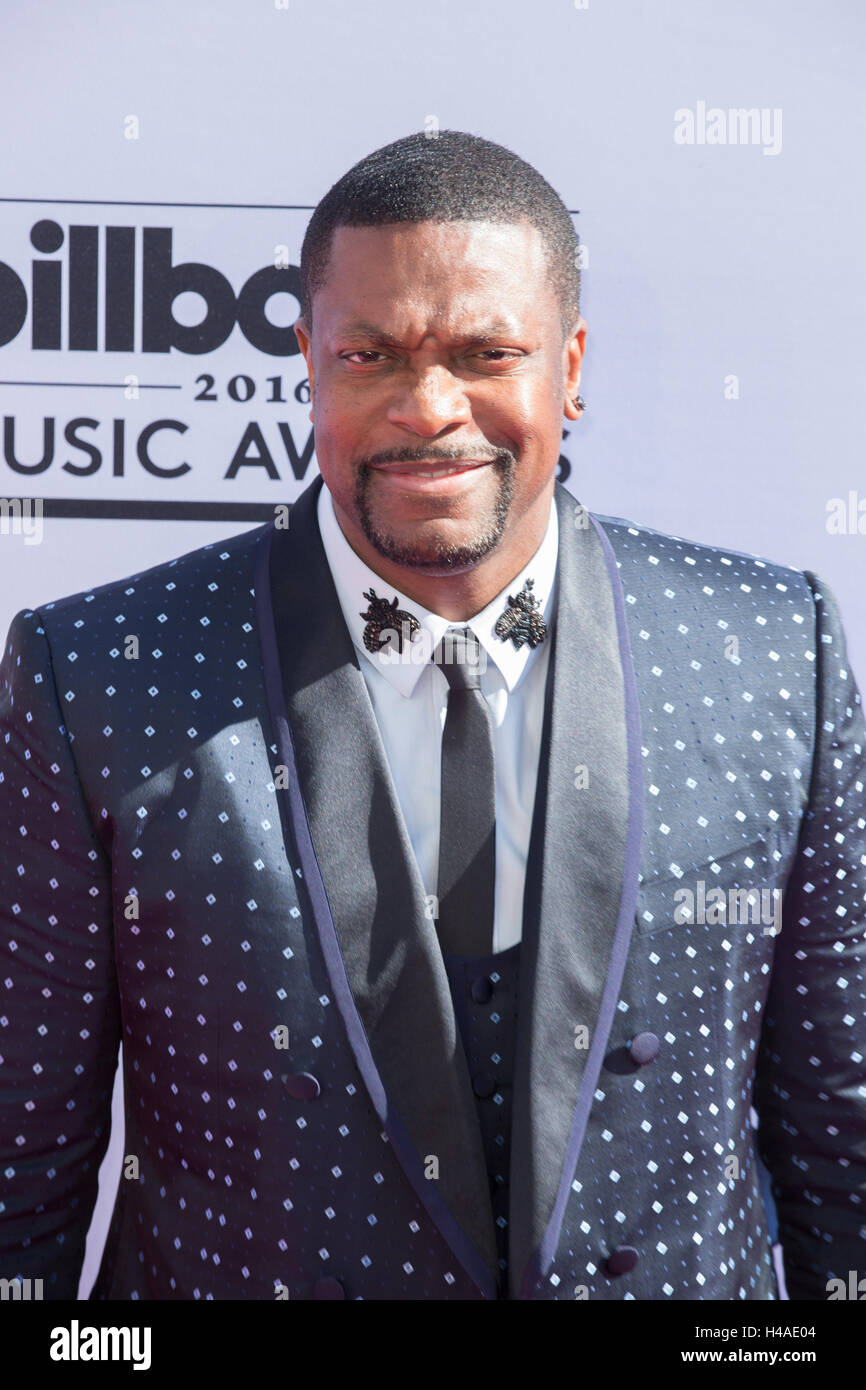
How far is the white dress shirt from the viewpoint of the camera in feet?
4.63

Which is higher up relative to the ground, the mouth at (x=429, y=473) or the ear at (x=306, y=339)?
the ear at (x=306, y=339)

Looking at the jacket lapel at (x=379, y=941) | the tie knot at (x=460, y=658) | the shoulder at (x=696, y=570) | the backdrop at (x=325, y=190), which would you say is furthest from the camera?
the backdrop at (x=325, y=190)

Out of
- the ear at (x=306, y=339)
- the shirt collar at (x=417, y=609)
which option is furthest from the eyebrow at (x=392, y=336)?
the shirt collar at (x=417, y=609)

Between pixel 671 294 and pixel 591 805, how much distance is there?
0.95 m

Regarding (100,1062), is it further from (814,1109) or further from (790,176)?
(790,176)

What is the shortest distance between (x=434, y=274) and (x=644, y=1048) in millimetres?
772

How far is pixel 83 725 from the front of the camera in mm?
1396

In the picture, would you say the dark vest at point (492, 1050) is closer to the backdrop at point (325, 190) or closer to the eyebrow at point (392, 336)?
the eyebrow at point (392, 336)

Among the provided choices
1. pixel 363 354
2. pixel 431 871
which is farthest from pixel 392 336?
pixel 431 871

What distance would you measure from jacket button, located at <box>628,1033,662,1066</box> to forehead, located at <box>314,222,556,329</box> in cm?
71

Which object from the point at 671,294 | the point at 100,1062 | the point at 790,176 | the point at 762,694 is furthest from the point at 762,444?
the point at 100,1062

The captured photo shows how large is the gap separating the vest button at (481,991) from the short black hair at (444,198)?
666 mm

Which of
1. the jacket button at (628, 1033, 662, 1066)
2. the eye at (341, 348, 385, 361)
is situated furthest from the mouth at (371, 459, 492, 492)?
the jacket button at (628, 1033, 662, 1066)

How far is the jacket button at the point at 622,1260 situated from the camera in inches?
53.2
